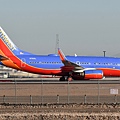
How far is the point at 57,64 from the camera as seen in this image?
6378 cm

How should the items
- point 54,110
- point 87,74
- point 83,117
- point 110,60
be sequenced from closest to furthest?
1. point 83,117
2. point 54,110
3. point 87,74
4. point 110,60

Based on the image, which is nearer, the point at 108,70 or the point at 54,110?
the point at 54,110

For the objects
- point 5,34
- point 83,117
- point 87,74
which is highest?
point 5,34

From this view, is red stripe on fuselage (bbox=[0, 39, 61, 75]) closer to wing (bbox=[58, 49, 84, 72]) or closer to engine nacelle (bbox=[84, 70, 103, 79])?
wing (bbox=[58, 49, 84, 72])

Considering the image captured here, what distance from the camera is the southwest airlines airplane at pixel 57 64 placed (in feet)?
207

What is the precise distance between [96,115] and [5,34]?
41261mm

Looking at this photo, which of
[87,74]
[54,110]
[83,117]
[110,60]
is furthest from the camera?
[110,60]

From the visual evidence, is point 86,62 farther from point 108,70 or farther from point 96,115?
point 96,115

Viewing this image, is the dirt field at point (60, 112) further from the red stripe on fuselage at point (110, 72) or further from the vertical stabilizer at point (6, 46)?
the red stripe on fuselage at point (110, 72)

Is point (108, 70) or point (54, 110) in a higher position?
point (108, 70)

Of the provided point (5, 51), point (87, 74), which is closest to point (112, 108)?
point (87, 74)

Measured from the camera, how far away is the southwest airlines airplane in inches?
2489

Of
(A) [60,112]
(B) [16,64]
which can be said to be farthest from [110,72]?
(A) [60,112]

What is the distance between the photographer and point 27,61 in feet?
208
